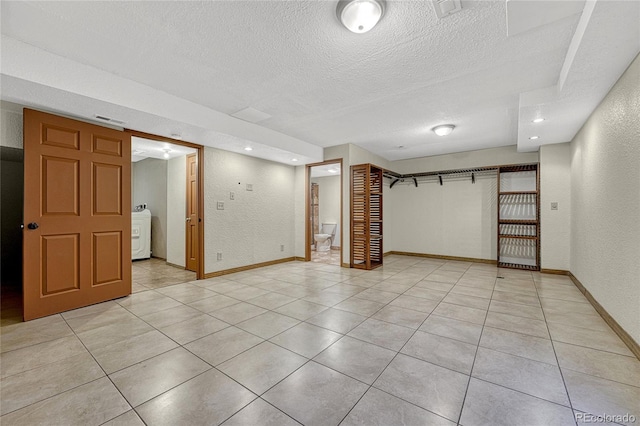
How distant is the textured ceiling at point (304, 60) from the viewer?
1853 mm

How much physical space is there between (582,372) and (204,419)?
245 centimetres

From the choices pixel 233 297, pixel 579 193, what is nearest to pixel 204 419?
pixel 233 297

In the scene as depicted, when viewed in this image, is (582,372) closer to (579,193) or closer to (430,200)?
(579,193)

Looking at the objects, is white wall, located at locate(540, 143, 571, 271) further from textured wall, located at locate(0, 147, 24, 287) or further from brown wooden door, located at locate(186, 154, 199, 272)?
textured wall, located at locate(0, 147, 24, 287)

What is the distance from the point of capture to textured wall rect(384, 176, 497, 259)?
575 cm

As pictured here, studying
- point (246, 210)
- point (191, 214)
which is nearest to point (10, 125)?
point (191, 214)

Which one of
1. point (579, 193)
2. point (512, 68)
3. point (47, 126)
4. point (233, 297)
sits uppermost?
point (512, 68)

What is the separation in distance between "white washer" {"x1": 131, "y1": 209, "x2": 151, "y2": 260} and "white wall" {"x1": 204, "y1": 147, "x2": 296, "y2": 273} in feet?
8.40

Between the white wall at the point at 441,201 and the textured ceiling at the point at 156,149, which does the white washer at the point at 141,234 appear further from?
the white wall at the point at 441,201

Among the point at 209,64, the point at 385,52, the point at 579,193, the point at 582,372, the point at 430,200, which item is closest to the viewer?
the point at 582,372

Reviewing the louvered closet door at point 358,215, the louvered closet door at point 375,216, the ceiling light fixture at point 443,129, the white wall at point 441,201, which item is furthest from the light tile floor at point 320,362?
the ceiling light fixture at point 443,129

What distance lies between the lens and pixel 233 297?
344cm

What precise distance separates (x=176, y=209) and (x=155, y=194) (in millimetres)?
1291

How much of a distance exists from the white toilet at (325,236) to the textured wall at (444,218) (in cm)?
190
